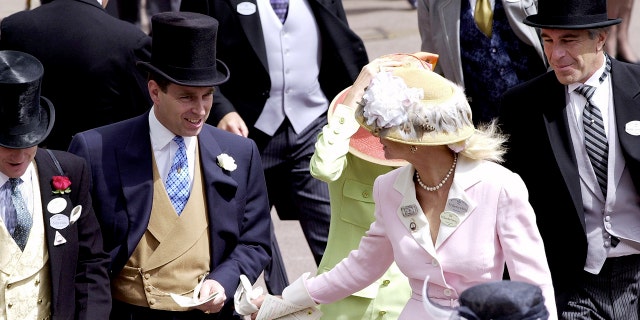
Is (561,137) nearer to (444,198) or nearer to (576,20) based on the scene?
(576,20)

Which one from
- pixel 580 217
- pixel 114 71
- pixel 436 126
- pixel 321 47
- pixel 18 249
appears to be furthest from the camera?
pixel 321 47

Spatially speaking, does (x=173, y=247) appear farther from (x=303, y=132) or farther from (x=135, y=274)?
(x=303, y=132)

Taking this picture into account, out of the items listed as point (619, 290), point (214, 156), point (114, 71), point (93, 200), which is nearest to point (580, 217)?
point (619, 290)

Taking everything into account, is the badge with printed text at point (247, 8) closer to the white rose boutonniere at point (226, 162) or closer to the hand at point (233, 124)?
the hand at point (233, 124)

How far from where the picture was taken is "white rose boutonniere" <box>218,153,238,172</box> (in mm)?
5598

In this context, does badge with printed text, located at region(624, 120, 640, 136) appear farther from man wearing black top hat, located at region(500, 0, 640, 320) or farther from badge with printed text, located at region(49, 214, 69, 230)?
badge with printed text, located at region(49, 214, 69, 230)

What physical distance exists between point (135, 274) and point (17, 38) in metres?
1.71

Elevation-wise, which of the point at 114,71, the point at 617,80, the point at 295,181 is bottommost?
the point at 295,181

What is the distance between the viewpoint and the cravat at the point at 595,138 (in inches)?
218

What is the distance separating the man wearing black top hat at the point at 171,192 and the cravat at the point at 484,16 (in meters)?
1.78

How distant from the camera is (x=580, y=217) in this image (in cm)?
549

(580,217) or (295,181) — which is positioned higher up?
(580,217)

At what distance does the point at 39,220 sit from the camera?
17.0ft

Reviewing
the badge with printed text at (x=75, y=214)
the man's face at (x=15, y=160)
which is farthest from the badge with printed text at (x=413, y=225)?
the man's face at (x=15, y=160)
